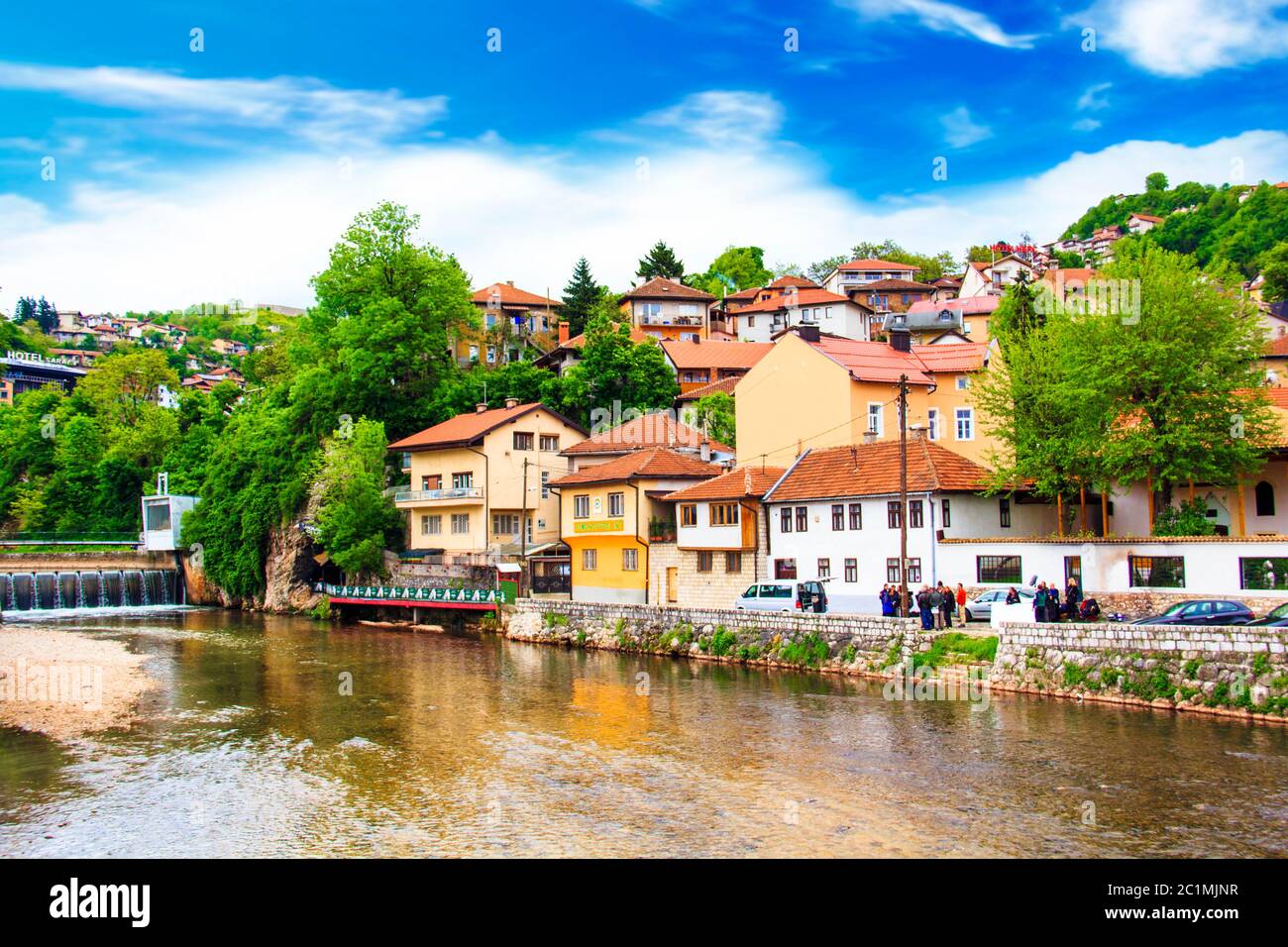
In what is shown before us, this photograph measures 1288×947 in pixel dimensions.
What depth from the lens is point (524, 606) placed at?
161ft

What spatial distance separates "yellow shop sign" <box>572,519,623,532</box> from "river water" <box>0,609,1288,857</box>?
56.6ft

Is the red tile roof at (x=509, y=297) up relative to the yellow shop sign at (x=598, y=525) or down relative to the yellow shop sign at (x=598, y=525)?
up

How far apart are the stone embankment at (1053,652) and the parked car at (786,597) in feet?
5.18

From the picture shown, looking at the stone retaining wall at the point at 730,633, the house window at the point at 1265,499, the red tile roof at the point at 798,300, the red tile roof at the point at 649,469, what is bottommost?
the stone retaining wall at the point at 730,633

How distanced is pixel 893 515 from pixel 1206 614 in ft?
41.0

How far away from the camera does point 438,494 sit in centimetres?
6325

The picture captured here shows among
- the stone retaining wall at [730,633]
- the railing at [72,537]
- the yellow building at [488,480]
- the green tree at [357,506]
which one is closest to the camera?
the stone retaining wall at [730,633]

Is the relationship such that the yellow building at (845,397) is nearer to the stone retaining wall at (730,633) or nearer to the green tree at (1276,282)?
the stone retaining wall at (730,633)

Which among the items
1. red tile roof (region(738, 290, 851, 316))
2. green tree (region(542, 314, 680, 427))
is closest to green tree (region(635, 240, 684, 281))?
red tile roof (region(738, 290, 851, 316))

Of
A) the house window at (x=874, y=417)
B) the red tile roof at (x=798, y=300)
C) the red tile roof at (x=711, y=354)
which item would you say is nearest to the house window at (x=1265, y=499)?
the house window at (x=874, y=417)

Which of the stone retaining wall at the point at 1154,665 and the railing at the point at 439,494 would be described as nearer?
the stone retaining wall at the point at 1154,665

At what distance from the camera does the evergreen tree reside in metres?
97.6

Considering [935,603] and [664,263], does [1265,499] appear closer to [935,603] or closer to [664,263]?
[935,603]

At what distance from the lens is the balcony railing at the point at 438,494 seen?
61656mm
